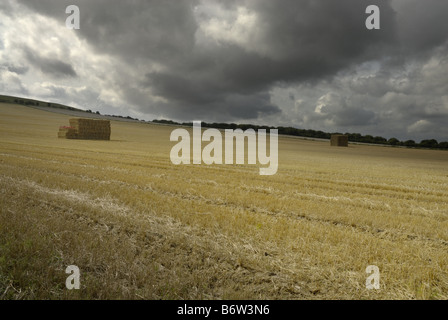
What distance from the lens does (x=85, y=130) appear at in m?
38.1

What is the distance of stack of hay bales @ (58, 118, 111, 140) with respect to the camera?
36750 millimetres

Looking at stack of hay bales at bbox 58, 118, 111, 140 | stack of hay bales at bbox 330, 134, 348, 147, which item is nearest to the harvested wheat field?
stack of hay bales at bbox 58, 118, 111, 140

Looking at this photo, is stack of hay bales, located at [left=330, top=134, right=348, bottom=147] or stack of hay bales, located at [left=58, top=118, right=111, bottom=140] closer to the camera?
stack of hay bales, located at [left=58, top=118, right=111, bottom=140]

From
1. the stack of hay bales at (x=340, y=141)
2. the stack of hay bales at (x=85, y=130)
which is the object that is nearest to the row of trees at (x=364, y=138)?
the stack of hay bales at (x=340, y=141)

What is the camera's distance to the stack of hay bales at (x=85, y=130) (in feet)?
121

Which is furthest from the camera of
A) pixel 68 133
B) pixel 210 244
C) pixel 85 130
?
pixel 85 130

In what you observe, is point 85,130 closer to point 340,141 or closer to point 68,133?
point 68,133

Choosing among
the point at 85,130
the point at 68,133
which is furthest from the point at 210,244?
the point at 85,130

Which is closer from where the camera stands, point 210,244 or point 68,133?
point 210,244

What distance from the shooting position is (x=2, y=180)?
904 cm

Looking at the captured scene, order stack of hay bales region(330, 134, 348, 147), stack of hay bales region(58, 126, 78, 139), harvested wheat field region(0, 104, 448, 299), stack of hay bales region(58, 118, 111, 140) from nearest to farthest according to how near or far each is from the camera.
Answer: harvested wheat field region(0, 104, 448, 299) < stack of hay bales region(58, 126, 78, 139) < stack of hay bales region(58, 118, 111, 140) < stack of hay bales region(330, 134, 348, 147)

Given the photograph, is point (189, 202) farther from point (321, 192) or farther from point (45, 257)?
point (321, 192)

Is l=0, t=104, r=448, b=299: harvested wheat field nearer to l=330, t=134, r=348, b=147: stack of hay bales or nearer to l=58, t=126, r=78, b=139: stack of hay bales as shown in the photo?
l=58, t=126, r=78, b=139: stack of hay bales
